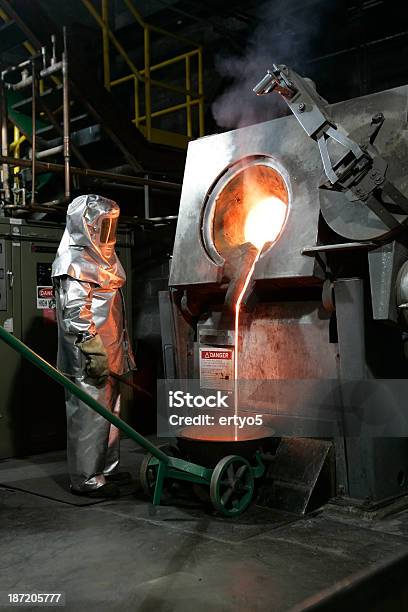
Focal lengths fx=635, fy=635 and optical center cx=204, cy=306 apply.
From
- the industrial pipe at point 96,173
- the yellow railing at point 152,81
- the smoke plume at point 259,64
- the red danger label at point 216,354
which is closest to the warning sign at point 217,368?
the red danger label at point 216,354

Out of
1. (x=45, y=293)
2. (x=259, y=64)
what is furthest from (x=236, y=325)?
(x=259, y=64)

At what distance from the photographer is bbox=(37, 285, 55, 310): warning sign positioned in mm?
5180

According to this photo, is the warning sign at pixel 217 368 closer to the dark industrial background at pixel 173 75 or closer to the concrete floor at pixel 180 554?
the concrete floor at pixel 180 554

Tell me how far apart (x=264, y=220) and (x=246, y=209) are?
147 mm

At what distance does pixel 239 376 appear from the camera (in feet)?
12.3

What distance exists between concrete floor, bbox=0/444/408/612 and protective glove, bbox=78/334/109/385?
766mm

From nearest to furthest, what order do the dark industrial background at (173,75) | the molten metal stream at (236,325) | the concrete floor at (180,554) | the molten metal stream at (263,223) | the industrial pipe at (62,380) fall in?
the concrete floor at (180,554) → the industrial pipe at (62,380) → the molten metal stream at (236,325) → the molten metal stream at (263,223) → the dark industrial background at (173,75)

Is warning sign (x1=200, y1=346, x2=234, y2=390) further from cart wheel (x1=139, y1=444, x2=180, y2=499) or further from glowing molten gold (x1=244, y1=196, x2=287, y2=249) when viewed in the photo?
glowing molten gold (x1=244, y1=196, x2=287, y2=249)

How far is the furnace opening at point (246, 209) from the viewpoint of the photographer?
3.80 m

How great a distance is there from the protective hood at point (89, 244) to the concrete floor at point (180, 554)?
4.50ft

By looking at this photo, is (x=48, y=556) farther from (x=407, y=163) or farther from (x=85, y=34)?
(x=85, y=34)

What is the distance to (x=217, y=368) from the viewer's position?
377 cm

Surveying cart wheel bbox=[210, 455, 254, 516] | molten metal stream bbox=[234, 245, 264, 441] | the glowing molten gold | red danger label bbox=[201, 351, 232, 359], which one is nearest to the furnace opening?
the glowing molten gold

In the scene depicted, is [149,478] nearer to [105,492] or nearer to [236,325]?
[105,492]
